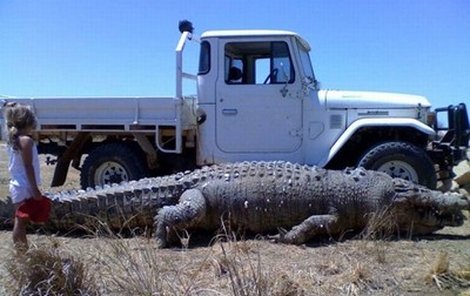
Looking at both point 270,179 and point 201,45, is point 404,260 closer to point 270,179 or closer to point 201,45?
point 270,179

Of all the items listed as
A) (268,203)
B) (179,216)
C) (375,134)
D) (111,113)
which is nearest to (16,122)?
(179,216)

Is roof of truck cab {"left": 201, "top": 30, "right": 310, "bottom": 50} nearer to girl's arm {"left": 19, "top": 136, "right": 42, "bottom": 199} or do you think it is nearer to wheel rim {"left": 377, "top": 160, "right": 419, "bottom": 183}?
wheel rim {"left": 377, "top": 160, "right": 419, "bottom": 183}

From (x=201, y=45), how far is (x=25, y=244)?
200 inches

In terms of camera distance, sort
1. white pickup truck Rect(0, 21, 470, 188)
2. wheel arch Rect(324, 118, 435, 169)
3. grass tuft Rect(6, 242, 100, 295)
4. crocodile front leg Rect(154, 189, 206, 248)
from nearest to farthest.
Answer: grass tuft Rect(6, 242, 100, 295)
crocodile front leg Rect(154, 189, 206, 248)
wheel arch Rect(324, 118, 435, 169)
white pickup truck Rect(0, 21, 470, 188)

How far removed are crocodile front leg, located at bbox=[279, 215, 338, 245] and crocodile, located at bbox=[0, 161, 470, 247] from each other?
0.5 inches

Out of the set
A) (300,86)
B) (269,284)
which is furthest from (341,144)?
(269,284)

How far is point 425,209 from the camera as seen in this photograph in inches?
242

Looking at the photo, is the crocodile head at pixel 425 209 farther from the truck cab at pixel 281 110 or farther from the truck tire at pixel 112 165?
the truck tire at pixel 112 165

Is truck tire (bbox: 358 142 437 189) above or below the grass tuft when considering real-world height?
above

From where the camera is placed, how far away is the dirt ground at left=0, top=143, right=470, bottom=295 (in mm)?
3516

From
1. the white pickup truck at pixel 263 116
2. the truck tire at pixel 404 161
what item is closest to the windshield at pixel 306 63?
the white pickup truck at pixel 263 116

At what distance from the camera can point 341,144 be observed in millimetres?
7855

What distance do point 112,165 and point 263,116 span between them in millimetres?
2646

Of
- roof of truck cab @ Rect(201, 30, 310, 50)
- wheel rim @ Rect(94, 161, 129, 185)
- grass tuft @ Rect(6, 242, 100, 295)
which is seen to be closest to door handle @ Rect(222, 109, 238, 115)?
roof of truck cab @ Rect(201, 30, 310, 50)
